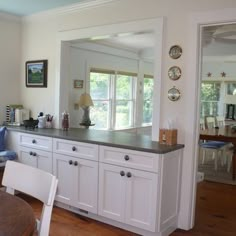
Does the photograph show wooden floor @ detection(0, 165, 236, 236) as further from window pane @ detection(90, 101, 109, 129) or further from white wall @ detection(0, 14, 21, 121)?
window pane @ detection(90, 101, 109, 129)

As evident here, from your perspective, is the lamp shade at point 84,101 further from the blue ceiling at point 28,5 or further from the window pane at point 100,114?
the blue ceiling at point 28,5

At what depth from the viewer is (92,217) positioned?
3229mm

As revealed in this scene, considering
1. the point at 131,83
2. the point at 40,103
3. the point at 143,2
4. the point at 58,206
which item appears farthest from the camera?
the point at 131,83

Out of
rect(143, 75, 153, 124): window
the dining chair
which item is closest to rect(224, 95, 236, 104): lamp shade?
the dining chair

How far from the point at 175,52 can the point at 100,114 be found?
120 inches

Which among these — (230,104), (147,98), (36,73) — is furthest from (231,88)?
(36,73)

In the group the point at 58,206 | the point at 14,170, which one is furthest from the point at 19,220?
the point at 58,206

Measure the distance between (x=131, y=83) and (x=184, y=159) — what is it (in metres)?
3.94

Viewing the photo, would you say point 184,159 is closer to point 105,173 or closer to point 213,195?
point 105,173

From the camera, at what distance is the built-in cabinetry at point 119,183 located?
8.93ft

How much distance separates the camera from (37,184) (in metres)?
1.55

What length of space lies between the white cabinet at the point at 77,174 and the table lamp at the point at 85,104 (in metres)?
1.50

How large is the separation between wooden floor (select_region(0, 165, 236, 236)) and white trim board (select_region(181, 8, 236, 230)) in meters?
0.21

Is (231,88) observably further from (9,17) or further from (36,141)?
(36,141)
